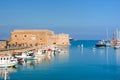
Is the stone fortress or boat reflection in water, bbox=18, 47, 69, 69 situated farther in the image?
the stone fortress

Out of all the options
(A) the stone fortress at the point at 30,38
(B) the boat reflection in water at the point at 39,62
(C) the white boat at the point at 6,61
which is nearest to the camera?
(C) the white boat at the point at 6,61

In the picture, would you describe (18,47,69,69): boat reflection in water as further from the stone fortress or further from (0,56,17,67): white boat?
the stone fortress

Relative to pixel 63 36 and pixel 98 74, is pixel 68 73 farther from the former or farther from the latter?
pixel 63 36

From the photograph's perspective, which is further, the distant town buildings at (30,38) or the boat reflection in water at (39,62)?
the distant town buildings at (30,38)

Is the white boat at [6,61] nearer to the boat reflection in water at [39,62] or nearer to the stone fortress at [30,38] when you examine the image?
the boat reflection in water at [39,62]

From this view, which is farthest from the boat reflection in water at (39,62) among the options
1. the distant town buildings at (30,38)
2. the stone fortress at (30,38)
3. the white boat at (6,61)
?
the distant town buildings at (30,38)

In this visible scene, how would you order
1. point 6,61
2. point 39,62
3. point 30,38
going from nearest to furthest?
point 6,61, point 39,62, point 30,38

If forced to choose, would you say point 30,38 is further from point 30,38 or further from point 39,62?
point 39,62

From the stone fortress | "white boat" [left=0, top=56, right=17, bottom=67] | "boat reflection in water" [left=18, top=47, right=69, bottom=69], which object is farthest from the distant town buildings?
"white boat" [left=0, top=56, right=17, bottom=67]

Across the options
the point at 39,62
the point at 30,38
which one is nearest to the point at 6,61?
the point at 39,62

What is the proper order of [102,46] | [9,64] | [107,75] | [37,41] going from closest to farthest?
[107,75]
[9,64]
[37,41]
[102,46]

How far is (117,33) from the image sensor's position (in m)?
110

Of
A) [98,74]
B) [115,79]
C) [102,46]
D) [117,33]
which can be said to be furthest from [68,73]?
[117,33]

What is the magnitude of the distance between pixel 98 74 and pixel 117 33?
77.8 meters
